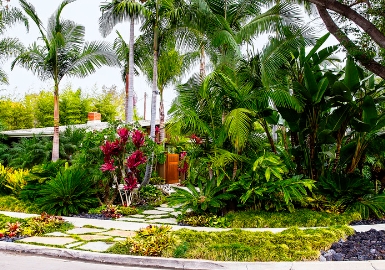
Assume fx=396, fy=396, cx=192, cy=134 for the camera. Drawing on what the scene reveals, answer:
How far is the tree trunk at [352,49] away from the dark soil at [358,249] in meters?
A: 4.08

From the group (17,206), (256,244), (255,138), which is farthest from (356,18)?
(17,206)

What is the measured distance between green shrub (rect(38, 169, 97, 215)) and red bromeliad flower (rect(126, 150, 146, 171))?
1288 millimetres

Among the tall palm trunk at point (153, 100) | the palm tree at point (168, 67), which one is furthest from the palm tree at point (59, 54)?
the tall palm trunk at point (153, 100)

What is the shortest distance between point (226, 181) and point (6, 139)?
13.9m

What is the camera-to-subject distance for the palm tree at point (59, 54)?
13.8m

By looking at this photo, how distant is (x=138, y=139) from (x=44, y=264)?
513 centimetres

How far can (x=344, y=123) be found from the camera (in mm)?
10133

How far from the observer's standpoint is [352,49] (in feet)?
30.3

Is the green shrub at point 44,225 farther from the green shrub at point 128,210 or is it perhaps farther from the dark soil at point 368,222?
the dark soil at point 368,222

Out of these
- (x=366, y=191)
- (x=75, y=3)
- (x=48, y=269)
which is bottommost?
(x=48, y=269)

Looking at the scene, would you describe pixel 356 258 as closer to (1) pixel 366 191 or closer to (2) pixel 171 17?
(1) pixel 366 191

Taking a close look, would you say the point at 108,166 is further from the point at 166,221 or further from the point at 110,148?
the point at 166,221

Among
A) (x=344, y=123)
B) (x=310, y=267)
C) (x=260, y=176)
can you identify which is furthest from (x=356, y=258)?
(x=344, y=123)

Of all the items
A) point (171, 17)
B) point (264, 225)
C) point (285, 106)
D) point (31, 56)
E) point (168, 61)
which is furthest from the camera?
point (168, 61)
